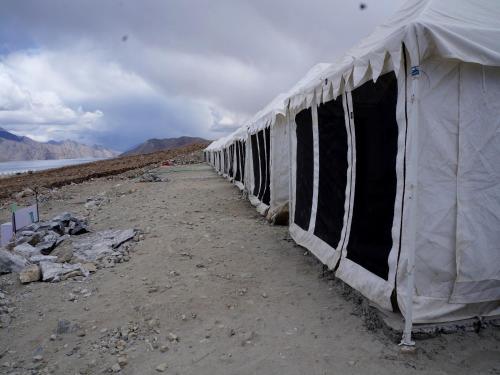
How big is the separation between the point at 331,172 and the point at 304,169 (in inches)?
37.4

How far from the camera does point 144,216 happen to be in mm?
7449

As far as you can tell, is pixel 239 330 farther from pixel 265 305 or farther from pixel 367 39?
pixel 367 39

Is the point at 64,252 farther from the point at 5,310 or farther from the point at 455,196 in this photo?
the point at 455,196

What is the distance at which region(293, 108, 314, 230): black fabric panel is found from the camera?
16.3 feet

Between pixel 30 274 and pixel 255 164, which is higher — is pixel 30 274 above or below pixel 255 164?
below

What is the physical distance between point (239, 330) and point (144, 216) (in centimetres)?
494

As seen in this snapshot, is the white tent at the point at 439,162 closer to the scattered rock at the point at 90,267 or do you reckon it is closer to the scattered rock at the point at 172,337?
the scattered rock at the point at 172,337

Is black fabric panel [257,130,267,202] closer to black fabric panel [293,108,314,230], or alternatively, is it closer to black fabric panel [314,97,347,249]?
black fabric panel [293,108,314,230]

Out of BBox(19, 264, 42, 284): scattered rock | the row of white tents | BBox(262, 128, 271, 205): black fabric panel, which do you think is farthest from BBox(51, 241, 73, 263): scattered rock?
BBox(262, 128, 271, 205): black fabric panel

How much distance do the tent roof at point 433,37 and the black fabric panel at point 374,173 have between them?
0.19 meters

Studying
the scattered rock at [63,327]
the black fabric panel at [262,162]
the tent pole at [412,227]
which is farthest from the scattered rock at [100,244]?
the tent pole at [412,227]

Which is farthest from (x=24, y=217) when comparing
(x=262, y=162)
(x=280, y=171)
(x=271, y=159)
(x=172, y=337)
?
(x=172, y=337)

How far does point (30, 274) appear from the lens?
4184 mm

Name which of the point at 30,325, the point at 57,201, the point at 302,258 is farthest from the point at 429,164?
the point at 57,201
